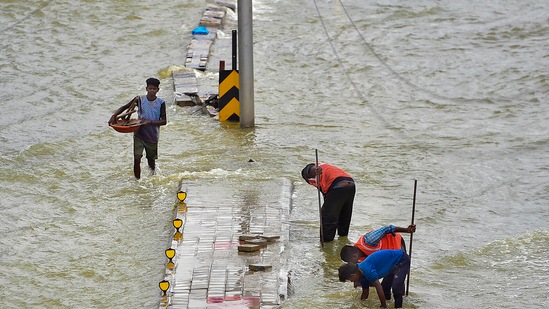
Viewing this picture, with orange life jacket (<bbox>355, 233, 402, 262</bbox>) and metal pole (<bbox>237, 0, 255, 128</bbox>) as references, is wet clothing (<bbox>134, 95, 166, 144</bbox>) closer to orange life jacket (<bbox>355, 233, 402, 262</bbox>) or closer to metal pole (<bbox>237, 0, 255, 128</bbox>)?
metal pole (<bbox>237, 0, 255, 128</bbox>)

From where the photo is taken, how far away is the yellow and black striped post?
1521cm

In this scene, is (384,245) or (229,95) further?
(229,95)

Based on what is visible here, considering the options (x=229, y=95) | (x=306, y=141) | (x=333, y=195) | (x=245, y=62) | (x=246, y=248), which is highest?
(x=245, y=62)

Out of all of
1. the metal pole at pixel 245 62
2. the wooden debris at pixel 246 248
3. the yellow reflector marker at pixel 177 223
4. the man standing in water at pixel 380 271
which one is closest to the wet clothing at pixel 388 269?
the man standing in water at pixel 380 271

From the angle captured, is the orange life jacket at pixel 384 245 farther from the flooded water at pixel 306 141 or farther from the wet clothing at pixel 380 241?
the flooded water at pixel 306 141

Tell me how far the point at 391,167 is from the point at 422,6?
11.4 metres

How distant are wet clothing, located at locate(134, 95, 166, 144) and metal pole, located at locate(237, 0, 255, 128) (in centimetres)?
257

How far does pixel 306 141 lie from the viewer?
48.2 ft

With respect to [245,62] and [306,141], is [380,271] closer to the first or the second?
[306,141]

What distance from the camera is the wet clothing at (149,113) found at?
40.8 ft

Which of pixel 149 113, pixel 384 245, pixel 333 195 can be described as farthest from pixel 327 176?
pixel 149 113

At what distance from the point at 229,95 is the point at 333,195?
5.05 metres

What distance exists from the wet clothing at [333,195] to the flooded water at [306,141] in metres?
0.24

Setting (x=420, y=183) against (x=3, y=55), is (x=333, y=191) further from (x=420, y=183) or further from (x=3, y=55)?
(x=3, y=55)
